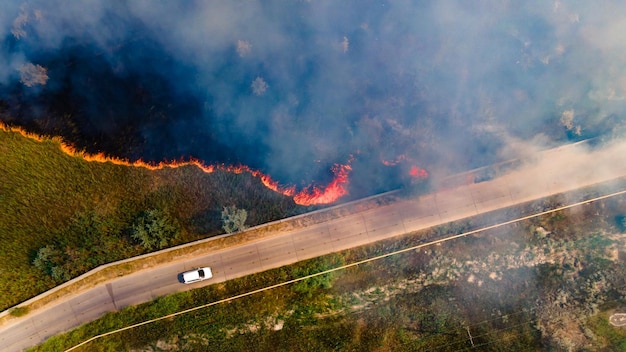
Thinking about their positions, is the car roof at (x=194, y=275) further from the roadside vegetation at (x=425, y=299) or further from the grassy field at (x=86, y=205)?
the grassy field at (x=86, y=205)

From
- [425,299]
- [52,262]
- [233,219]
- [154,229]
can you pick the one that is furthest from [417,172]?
[52,262]

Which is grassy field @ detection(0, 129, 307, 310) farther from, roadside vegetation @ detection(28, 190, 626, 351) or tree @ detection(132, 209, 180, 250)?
roadside vegetation @ detection(28, 190, 626, 351)

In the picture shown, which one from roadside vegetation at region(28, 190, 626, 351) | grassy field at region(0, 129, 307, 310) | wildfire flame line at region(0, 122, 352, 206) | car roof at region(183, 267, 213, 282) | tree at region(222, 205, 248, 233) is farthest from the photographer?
roadside vegetation at region(28, 190, 626, 351)

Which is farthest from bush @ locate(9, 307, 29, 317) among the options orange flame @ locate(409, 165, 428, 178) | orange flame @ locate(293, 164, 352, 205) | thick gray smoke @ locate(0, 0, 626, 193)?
orange flame @ locate(409, 165, 428, 178)

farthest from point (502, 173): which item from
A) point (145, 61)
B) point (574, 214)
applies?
point (145, 61)

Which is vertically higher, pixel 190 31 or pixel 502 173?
pixel 190 31

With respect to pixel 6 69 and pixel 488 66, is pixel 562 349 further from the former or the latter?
pixel 6 69

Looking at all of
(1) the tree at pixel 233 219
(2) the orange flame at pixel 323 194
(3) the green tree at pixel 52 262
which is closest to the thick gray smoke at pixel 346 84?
(2) the orange flame at pixel 323 194
